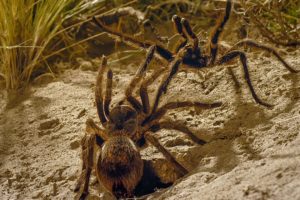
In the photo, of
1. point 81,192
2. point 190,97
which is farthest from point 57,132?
point 190,97

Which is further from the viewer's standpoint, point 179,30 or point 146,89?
point 179,30

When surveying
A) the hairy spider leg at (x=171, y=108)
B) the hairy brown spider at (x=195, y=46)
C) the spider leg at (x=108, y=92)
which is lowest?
the hairy spider leg at (x=171, y=108)

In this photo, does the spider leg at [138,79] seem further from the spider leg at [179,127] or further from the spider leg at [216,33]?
the spider leg at [216,33]

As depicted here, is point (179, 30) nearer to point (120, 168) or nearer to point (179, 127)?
point (179, 127)

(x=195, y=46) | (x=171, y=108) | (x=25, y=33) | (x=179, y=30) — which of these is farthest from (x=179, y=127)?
(x=25, y=33)

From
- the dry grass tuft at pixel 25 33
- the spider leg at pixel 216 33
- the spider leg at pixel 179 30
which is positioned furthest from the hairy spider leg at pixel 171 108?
the dry grass tuft at pixel 25 33

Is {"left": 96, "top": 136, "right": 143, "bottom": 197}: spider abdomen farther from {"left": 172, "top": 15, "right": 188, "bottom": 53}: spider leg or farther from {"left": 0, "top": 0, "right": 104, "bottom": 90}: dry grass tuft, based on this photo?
{"left": 0, "top": 0, "right": 104, "bottom": 90}: dry grass tuft

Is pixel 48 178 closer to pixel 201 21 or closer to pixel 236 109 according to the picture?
pixel 236 109
